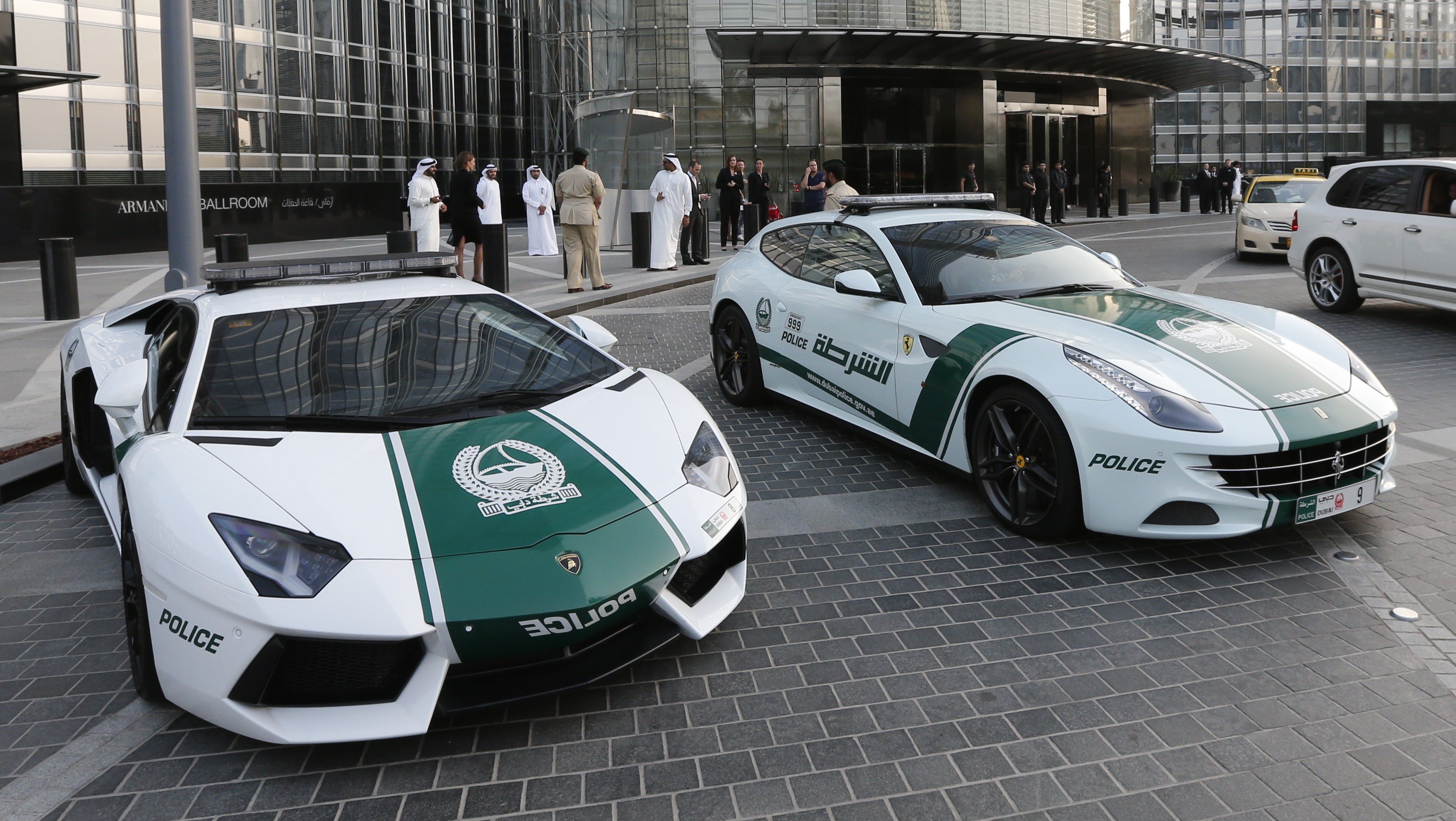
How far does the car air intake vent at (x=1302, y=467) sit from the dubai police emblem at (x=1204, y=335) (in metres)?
0.65

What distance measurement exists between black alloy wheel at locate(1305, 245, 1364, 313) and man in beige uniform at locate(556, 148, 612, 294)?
8333 millimetres

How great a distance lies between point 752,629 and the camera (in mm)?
4301

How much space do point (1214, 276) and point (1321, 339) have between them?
11.4 meters

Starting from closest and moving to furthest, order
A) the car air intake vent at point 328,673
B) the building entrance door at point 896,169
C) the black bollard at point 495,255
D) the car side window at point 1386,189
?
the car air intake vent at point 328,673 → the car side window at point 1386,189 → the black bollard at point 495,255 → the building entrance door at point 896,169

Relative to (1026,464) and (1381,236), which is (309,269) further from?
(1381,236)

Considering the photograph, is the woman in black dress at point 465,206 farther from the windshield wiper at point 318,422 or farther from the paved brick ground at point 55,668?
the windshield wiper at point 318,422

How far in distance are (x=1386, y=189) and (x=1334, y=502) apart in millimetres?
8062

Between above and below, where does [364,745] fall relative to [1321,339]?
below

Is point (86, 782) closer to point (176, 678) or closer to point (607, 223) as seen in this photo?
point (176, 678)

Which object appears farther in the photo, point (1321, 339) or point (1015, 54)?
point (1015, 54)

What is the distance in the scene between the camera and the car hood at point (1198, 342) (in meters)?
4.94

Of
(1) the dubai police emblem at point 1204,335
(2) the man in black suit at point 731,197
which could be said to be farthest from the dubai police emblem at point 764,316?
(2) the man in black suit at point 731,197

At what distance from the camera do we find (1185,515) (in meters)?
4.71

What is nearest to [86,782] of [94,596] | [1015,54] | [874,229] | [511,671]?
[511,671]
